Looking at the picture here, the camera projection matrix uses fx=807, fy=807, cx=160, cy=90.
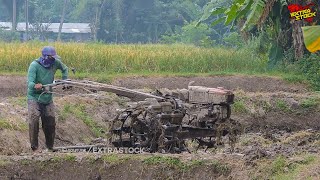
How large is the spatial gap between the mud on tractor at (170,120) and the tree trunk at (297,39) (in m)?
9.80

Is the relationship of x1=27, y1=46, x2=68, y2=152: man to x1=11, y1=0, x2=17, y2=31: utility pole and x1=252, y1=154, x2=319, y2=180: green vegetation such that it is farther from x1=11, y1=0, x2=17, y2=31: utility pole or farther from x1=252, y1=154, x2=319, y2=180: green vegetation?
x1=11, y1=0, x2=17, y2=31: utility pole

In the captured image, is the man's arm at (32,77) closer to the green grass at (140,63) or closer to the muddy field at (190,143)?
the muddy field at (190,143)

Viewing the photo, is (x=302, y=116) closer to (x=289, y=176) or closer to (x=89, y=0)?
(x=289, y=176)

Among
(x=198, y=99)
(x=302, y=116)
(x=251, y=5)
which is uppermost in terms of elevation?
(x=251, y=5)

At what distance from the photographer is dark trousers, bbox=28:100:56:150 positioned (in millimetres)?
12836

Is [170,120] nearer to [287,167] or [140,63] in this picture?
[287,167]

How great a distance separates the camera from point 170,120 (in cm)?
1260

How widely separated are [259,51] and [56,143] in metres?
12.2

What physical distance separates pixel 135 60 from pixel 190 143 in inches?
438

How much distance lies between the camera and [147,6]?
173 feet

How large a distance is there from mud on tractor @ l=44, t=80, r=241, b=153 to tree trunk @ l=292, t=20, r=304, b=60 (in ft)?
32.2

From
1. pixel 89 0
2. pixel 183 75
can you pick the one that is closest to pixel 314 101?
pixel 183 75

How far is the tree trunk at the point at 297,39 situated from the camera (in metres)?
22.5

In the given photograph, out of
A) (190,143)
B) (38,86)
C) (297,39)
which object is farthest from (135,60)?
(38,86)
